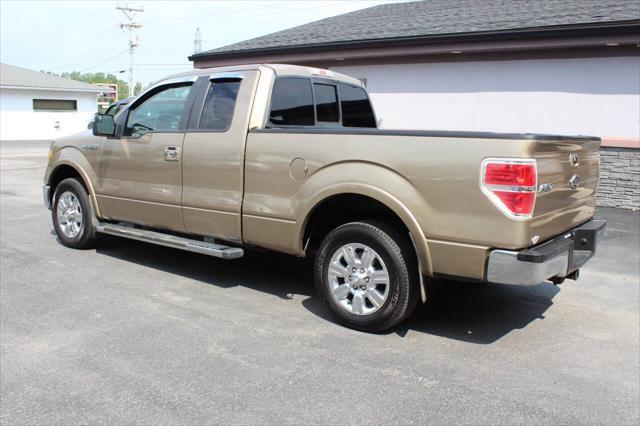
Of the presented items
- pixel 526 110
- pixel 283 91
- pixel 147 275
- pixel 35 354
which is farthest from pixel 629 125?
pixel 35 354

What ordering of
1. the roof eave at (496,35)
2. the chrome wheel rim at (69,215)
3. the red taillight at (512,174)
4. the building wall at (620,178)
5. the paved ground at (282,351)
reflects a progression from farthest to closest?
1. the building wall at (620,178)
2. the roof eave at (496,35)
3. the chrome wheel rim at (69,215)
4. the red taillight at (512,174)
5. the paved ground at (282,351)

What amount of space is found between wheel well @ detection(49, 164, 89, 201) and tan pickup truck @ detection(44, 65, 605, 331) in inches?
9.0

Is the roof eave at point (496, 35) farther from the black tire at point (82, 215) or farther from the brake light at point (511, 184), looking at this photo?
the black tire at point (82, 215)

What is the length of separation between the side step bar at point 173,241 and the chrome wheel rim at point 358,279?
1039 millimetres

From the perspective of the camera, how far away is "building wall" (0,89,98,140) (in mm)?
35594

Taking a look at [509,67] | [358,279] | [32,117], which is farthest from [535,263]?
[32,117]

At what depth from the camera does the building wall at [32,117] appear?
35594 mm

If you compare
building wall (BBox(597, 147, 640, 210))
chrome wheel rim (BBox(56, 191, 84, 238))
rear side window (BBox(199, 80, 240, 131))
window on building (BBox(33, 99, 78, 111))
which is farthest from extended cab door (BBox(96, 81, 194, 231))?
window on building (BBox(33, 99, 78, 111))

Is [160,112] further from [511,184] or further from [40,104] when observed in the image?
[40,104]

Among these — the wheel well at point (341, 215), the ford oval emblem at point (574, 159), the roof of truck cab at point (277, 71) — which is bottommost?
the wheel well at point (341, 215)

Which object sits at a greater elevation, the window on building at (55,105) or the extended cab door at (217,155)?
the window on building at (55,105)

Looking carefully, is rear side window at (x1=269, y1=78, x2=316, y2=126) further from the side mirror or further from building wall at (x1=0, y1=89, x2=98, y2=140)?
building wall at (x1=0, y1=89, x2=98, y2=140)

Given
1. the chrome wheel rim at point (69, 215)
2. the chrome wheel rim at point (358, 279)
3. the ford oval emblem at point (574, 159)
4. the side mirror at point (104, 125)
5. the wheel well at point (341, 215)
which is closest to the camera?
the ford oval emblem at point (574, 159)

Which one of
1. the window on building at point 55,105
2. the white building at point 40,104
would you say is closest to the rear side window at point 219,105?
the white building at point 40,104
